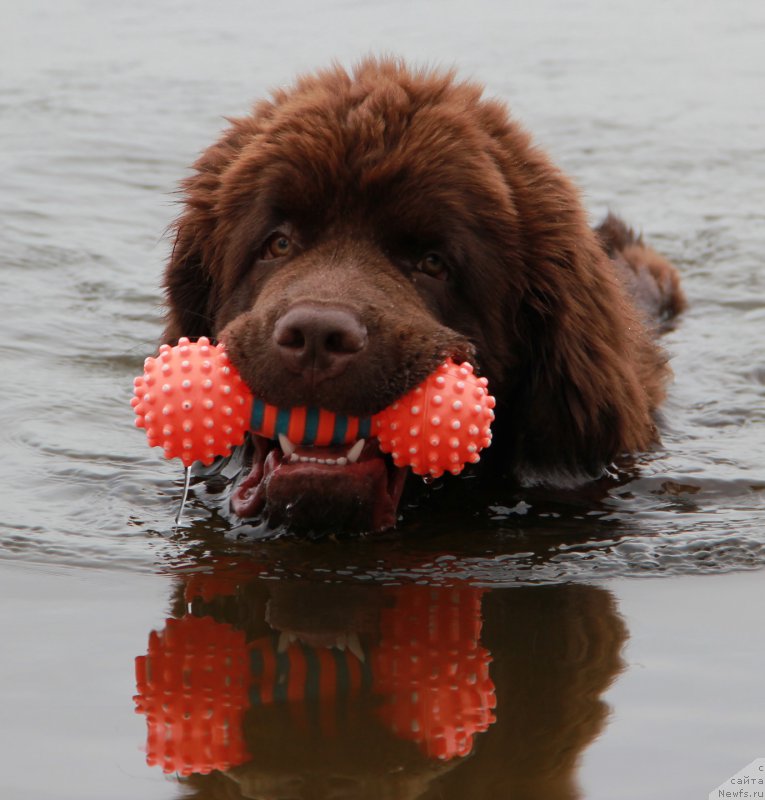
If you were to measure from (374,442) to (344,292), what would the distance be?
0.51 m

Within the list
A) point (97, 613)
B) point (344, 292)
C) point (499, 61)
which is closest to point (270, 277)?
point (344, 292)

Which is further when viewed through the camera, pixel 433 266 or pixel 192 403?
pixel 433 266

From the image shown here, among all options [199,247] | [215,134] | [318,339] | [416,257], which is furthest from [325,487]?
[215,134]

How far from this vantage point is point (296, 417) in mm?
4191

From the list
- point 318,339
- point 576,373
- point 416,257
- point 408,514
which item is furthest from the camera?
point 408,514

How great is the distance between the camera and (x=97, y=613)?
153 inches

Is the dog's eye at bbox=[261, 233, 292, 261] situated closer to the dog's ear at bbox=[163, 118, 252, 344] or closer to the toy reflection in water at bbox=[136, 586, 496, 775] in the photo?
the dog's ear at bbox=[163, 118, 252, 344]

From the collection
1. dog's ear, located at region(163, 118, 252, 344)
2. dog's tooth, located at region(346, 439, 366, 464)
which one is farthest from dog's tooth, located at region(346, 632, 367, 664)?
dog's ear, located at region(163, 118, 252, 344)

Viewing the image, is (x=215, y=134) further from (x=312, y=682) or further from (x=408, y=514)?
(x=312, y=682)

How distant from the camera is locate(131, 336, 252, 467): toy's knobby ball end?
421 cm

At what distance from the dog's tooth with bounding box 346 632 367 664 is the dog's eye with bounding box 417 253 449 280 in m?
1.27

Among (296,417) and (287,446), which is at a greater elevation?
(296,417)

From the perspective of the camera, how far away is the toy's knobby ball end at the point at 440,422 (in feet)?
13.7

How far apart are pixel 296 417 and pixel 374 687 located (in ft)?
3.28
